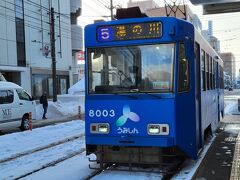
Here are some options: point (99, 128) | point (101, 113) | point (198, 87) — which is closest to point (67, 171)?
point (99, 128)

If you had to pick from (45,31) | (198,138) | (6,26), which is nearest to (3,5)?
(6,26)

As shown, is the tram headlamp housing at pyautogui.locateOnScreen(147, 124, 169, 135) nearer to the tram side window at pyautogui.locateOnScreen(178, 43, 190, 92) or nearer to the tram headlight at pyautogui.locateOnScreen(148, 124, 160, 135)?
the tram headlight at pyautogui.locateOnScreen(148, 124, 160, 135)

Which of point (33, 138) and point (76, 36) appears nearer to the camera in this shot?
point (33, 138)

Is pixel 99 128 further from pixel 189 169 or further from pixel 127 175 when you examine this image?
pixel 189 169

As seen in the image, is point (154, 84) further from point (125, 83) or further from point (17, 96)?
point (17, 96)

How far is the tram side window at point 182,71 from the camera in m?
8.59

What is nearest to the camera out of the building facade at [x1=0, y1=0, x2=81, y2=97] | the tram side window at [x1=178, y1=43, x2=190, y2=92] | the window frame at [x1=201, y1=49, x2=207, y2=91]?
the tram side window at [x1=178, y1=43, x2=190, y2=92]

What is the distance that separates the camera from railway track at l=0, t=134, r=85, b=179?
973 cm

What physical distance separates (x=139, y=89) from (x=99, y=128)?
1.16m

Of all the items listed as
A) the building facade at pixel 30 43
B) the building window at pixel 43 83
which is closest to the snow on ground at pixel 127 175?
the building facade at pixel 30 43

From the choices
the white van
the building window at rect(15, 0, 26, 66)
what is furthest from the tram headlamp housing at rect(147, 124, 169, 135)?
the building window at rect(15, 0, 26, 66)

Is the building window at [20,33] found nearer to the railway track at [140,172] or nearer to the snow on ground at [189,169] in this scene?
the snow on ground at [189,169]

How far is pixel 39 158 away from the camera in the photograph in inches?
451

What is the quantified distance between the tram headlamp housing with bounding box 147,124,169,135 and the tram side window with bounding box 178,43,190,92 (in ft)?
2.62
